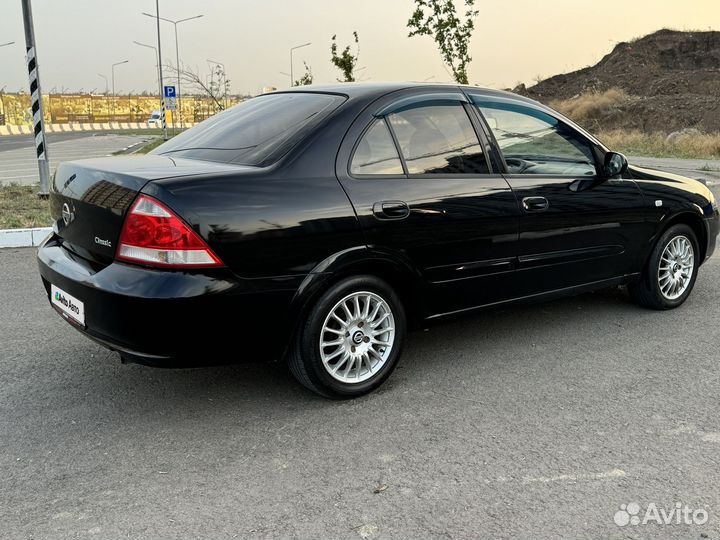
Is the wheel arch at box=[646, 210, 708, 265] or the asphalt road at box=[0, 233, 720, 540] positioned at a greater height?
the wheel arch at box=[646, 210, 708, 265]

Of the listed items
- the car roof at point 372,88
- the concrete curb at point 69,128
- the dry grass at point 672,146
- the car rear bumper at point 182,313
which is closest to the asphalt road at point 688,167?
the dry grass at point 672,146

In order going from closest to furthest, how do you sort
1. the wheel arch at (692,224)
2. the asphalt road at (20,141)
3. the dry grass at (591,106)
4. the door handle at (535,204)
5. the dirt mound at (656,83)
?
the door handle at (535,204) → the wheel arch at (692,224) → the asphalt road at (20,141) → the dirt mound at (656,83) → the dry grass at (591,106)

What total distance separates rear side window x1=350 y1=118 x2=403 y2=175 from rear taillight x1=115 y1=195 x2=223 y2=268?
909mm

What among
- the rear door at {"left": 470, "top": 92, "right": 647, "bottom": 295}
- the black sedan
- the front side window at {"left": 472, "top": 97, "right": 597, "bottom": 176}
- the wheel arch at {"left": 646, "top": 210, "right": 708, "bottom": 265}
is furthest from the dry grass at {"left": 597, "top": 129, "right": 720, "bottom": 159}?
the black sedan

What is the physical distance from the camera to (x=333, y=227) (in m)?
3.39

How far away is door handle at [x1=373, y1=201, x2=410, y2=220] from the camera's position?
11.6 feet

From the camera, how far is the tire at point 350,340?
3449mm

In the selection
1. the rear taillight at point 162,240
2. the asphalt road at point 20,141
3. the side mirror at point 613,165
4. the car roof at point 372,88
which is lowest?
the rear taillight at point 162,240

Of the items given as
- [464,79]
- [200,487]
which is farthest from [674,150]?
[200,487]

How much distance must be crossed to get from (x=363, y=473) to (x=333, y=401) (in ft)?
2.48

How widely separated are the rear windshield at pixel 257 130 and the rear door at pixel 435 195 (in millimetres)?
279

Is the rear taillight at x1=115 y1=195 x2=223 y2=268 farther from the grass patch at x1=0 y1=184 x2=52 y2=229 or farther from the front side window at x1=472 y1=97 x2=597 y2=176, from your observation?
the grass patch at x1=0 y1=184 x2=52 y2=229

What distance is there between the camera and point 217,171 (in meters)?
3.30

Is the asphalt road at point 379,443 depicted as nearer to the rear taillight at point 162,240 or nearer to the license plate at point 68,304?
the rear taillight at point 162,240
